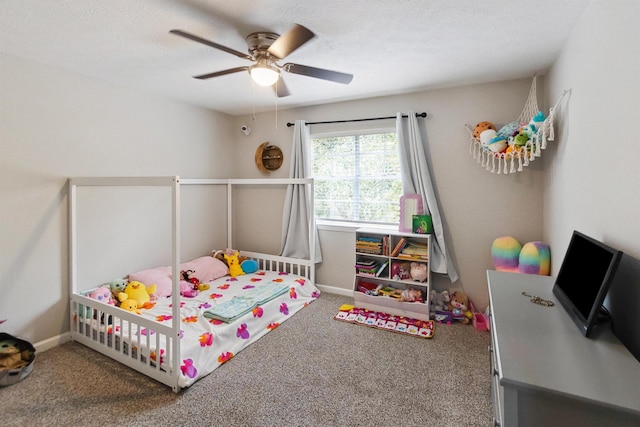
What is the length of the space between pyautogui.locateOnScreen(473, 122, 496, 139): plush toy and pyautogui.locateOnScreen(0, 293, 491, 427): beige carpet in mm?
1850

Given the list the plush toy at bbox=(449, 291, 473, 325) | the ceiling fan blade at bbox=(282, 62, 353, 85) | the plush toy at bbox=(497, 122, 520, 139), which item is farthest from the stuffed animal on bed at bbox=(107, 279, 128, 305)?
the plush toy at bbox=(497, 122, 520, 139)

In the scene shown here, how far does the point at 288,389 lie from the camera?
2.02m

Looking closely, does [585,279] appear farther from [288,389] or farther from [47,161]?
[47,161]

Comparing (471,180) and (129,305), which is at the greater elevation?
(471,180)

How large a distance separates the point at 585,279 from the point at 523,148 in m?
1.42

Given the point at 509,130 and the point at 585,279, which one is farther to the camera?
the point at 509,130

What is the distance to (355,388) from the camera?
6.66ft

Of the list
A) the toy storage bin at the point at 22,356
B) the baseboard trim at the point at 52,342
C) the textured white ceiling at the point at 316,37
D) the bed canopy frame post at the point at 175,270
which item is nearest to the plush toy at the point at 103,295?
the baseboard trim at the point at 52,342

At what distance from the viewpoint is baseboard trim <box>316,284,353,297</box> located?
3.70 m

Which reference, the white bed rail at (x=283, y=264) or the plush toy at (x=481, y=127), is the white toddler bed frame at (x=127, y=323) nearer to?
the white bed rail at (x=283, y=264)

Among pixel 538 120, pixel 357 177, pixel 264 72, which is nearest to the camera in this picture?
pixel 264 72

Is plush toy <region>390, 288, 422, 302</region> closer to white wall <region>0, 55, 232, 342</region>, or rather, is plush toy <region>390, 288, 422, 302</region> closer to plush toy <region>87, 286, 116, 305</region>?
plush toy <region>87, 286, 116, 305</region>

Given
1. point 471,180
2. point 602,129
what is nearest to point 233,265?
point 471,180

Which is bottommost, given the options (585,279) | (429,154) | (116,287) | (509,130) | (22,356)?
(22,356)
